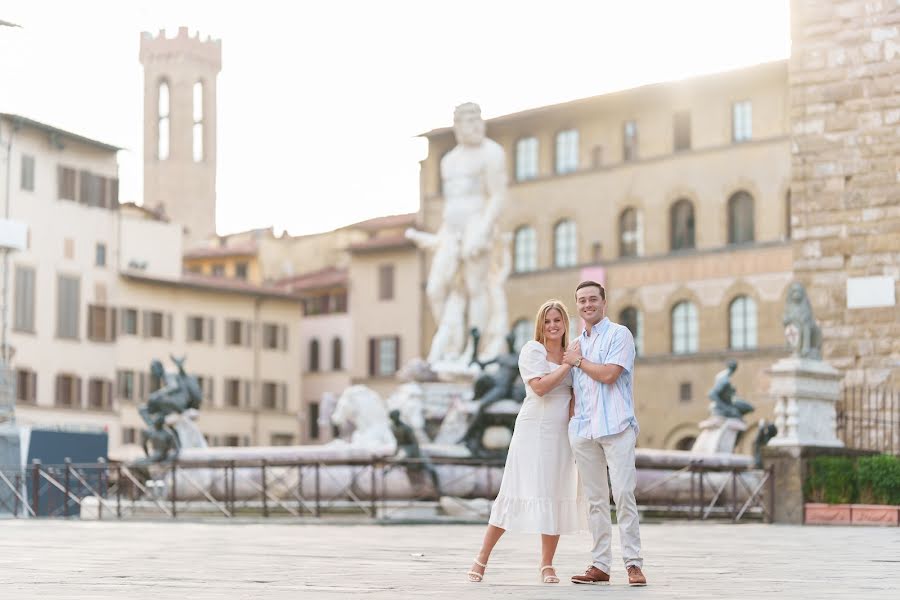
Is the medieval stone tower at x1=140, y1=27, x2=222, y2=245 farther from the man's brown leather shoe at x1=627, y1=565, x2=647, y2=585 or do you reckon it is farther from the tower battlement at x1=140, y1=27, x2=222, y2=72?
the man's brown leather shoe at x1=627, y1=565, x2=647, y2=585

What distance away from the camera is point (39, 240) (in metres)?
62.3

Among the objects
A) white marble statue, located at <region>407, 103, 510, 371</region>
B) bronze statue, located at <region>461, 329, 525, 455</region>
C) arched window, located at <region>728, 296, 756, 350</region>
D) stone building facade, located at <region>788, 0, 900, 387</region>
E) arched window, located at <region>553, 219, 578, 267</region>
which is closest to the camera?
stone building facade, located at <region>788, 0, 900, 387</region>

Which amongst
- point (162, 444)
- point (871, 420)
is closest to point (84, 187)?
point (162, 444)

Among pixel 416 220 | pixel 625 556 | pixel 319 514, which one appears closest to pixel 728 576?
pixel 625 556

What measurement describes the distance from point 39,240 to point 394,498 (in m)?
41.8

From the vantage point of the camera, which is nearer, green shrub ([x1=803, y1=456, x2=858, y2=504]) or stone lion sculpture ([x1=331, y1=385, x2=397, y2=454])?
green shrub ([x1=803, y1=456, x2=858, y2=504])

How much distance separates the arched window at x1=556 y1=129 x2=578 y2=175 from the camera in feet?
202

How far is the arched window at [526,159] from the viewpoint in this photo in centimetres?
6269

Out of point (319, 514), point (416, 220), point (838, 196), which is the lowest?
point (319, 514)

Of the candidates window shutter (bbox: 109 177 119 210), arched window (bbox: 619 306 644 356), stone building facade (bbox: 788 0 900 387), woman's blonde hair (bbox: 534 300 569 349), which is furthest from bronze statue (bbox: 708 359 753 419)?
window shutter (bbox: 109 177 119 210)

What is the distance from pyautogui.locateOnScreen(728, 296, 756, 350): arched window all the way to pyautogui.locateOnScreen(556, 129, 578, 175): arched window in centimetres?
782

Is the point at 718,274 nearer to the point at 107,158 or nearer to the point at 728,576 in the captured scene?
the point at 107,158

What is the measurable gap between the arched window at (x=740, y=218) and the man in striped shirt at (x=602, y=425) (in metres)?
47.3

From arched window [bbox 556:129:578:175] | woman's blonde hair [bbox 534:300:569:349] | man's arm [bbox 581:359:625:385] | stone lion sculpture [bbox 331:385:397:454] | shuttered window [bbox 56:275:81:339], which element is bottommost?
stone lion sculpture [bbox 331:385:397:454]
